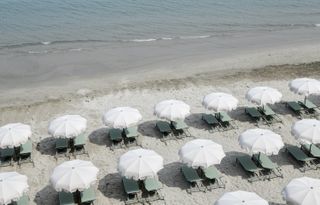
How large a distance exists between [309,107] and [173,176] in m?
9.36

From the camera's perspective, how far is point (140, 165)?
15.5 metres

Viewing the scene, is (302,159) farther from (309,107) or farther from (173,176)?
(173,176)

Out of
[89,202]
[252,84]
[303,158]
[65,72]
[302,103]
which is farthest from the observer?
[65,72]

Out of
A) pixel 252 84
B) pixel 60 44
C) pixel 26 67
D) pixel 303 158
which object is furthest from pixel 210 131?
pixel 60 44

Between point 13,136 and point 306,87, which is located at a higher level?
point 306,87

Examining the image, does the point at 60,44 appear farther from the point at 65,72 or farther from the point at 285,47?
the point at 285,47

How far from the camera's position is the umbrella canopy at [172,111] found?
19.2 meters

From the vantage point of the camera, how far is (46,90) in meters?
26.7

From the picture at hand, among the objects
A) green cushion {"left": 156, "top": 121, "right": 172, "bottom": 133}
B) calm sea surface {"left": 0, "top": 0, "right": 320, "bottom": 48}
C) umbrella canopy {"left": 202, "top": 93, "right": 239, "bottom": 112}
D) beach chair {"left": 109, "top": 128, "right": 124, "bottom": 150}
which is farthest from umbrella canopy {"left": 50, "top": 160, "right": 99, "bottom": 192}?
calm sea surface {"left": 0, "top": 0, "right": 320, "bottom": 48}

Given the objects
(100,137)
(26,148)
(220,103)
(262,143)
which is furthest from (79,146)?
(262,143)

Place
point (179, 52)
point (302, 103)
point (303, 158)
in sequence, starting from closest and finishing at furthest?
point (303, 158) < point (302, 103) < point (179, 52)

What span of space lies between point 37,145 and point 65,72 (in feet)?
35.6

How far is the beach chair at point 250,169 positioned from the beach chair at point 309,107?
247 inches

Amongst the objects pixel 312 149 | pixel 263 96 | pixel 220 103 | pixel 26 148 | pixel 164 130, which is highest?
pixel 263 96
